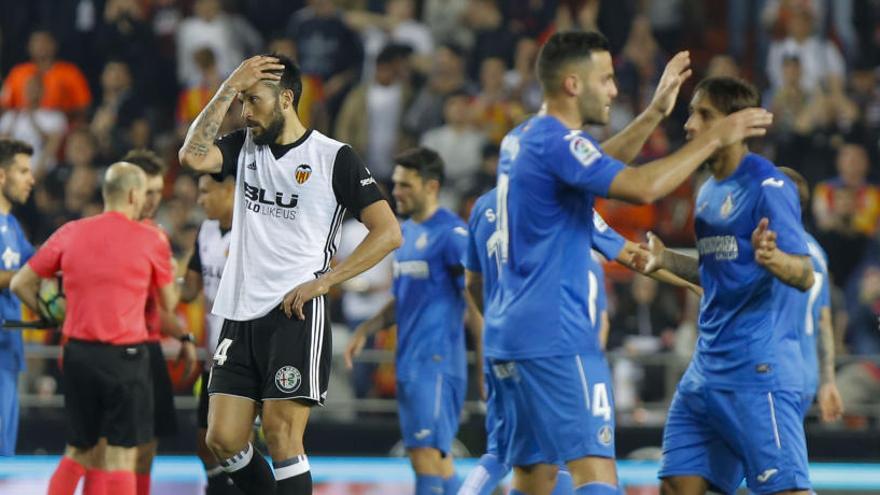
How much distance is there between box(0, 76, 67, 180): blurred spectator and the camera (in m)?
15.2

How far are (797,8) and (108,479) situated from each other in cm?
977

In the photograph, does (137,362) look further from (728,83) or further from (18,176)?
(728,83)

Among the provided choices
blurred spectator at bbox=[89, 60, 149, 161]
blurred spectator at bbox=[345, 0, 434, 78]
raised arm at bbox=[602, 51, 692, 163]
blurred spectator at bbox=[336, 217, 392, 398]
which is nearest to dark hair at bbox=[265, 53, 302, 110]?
raised arm at bbox=[602, 51, 692, 163]

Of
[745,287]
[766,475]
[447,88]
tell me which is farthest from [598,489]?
[447,88]

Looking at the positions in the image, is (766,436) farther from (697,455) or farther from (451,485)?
(451,485)

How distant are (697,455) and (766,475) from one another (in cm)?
33

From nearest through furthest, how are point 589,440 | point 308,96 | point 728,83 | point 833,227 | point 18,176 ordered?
point 589,440 → point 728,83 → point 18,176 → point 833,227 → point 308,96

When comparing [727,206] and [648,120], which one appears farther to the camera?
[727,206]

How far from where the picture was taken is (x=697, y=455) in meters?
6.86

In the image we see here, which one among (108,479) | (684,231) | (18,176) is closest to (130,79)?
(684,231)

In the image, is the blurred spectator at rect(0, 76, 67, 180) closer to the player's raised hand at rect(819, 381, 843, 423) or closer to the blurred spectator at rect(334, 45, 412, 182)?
the blurred spectator at rect(334, 45, 412, 182)

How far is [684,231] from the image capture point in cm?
1409

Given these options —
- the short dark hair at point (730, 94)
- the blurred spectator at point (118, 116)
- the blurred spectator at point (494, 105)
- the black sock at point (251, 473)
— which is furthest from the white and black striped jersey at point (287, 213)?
the blurred spectator at point (118, 116)

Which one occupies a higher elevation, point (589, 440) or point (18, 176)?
point (18, 176)
